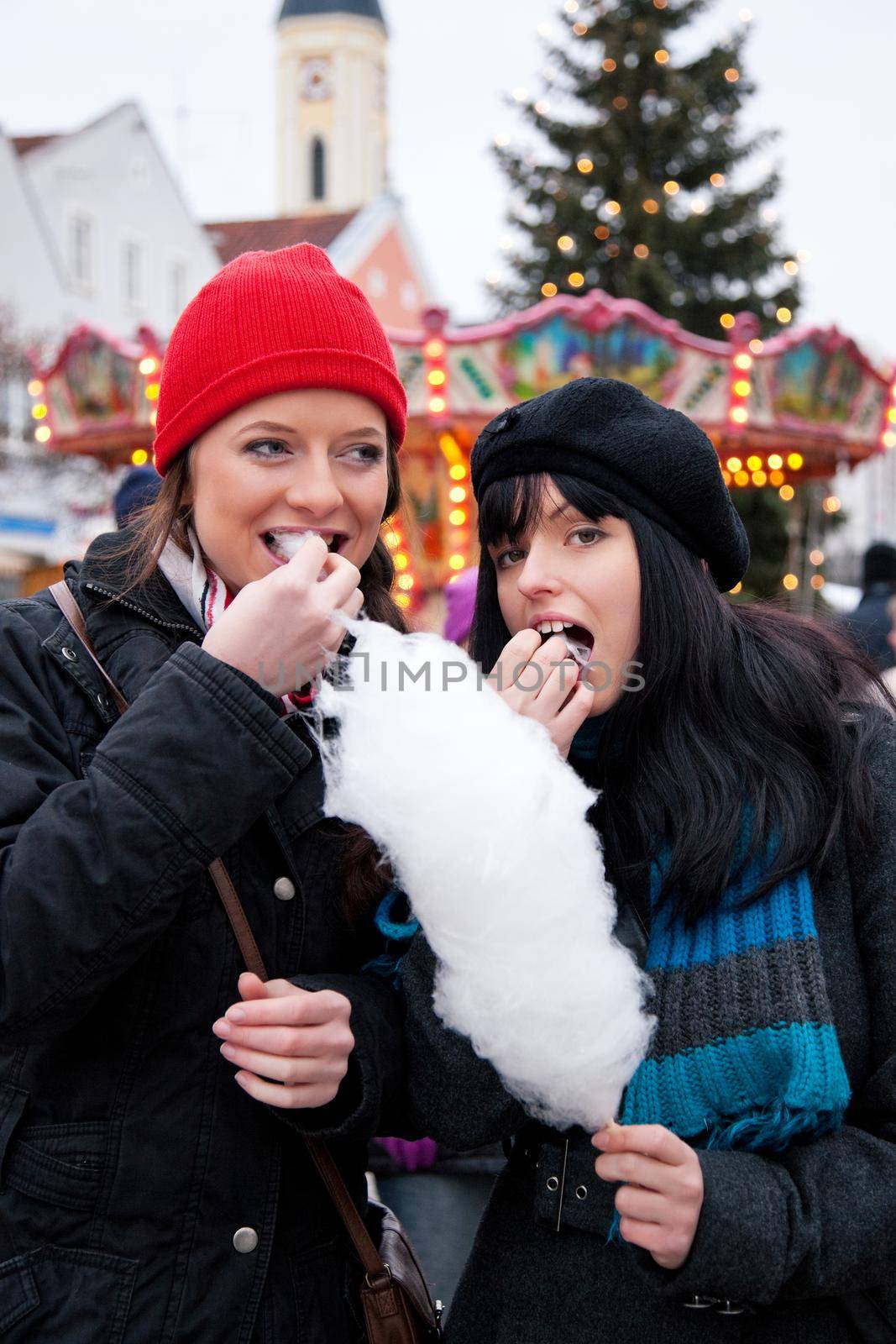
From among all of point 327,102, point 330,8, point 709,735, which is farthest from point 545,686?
point 330,8

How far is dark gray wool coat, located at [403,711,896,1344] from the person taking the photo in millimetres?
1357

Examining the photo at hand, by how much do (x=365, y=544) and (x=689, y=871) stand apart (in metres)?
0.65

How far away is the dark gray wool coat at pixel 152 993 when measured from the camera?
1282 millimetres

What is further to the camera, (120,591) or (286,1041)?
(120,591)

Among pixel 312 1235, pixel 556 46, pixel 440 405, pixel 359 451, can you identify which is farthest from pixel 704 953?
pixel 556 46

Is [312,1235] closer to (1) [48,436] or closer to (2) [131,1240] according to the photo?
(2) [131,1240]

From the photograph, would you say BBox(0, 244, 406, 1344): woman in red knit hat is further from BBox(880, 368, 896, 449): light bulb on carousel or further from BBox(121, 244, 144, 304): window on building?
BBox(121, 244, 144, 304): window on building

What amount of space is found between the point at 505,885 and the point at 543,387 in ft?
24.0

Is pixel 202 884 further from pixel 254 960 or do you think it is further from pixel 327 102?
pixel 327 102

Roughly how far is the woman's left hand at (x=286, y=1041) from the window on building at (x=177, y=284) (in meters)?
26.1

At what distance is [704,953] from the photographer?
1.54 meters

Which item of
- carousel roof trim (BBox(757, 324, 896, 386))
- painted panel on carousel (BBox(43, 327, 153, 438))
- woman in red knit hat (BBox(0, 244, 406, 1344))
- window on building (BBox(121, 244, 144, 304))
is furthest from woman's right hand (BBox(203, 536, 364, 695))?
window on building (BBox(121, 244, 144, 304))

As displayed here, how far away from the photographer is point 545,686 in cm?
156

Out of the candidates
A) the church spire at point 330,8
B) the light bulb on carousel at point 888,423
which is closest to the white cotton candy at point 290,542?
the light bulb on carousel at point 888,423
